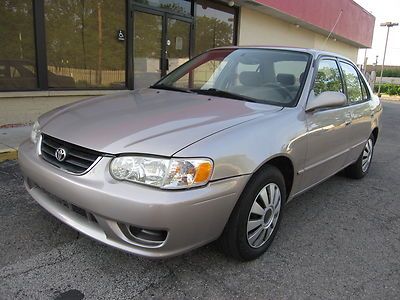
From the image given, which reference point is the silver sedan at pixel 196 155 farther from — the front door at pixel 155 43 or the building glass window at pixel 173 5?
the building glass window at pixel 173 5

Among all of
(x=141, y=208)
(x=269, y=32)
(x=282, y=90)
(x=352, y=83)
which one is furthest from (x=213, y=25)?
(x=141, y=208)

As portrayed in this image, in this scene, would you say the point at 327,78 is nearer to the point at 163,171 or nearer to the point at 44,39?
the point at 163,171

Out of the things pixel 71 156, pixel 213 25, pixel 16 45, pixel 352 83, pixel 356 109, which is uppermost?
pixel 213 25

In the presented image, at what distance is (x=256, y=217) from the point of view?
8.71ft

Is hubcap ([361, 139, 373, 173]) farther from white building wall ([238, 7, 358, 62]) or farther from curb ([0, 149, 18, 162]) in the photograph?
white building wall ([238, 7, 358, 62])

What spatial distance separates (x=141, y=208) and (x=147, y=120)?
2.30ft

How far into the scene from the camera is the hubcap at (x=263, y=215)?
103 inches

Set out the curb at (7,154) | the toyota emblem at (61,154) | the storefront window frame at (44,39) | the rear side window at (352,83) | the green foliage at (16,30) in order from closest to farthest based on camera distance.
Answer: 1. the toyota emblem at (61,154)
2. the rear side window at (352,83)
3. the curb at (7,154)
4. the green foliage at (16,30)
5. the storefront window frame at (44,39)

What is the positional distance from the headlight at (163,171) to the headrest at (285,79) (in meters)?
1.46

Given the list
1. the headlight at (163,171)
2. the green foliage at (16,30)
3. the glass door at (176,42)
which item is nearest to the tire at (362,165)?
the headlight at (163,171)

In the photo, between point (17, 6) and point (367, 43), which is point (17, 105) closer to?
point (17, 6)

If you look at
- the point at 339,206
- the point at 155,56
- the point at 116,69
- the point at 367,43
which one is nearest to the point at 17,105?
the point at 116,69

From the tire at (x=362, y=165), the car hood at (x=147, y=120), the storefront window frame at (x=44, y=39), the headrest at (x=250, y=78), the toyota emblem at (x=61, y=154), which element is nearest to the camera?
the car hood at (x=147, y=120)

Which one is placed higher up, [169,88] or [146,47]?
[146,47]
